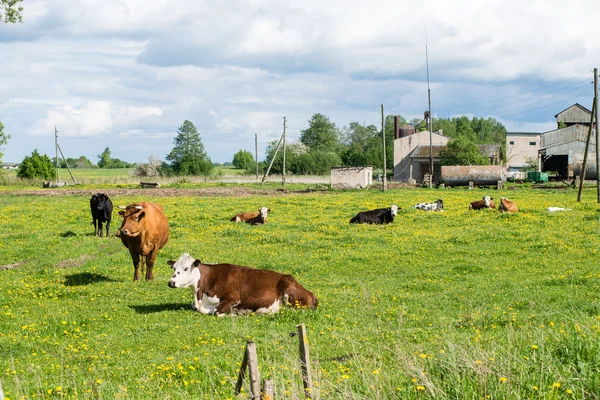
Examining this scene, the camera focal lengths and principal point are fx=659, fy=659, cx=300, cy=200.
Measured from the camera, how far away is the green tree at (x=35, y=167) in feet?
276

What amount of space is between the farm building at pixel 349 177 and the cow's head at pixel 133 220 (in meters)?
44.6

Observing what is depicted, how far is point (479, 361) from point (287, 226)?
20.8 meters

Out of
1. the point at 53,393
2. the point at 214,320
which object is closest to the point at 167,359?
the point at 53,393

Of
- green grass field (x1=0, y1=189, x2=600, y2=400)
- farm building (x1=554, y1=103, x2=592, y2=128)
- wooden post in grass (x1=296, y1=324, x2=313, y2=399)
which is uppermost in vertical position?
farm building (x1=554, y1=103, x2=592, y2=128)

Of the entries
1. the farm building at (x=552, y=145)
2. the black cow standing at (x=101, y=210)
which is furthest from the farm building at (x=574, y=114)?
the black cow standing at (x=101, y=210)

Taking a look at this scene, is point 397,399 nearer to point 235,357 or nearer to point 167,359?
point 235,357

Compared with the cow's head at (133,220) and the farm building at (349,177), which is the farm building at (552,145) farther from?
the cow's head at (133,220)

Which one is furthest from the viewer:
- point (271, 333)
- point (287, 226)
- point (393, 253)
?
point (287, 226)

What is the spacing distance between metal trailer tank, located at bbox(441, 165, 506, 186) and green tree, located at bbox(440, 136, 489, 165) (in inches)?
754

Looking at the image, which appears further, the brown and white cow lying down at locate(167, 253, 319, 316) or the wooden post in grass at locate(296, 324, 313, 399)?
the brown and white cow lying down at locate(167, 253, 319, 316)

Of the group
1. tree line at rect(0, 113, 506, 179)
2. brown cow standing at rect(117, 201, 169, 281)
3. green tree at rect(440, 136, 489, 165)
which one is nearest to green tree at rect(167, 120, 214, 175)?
tree line at rect(0, 113, 506, 179)

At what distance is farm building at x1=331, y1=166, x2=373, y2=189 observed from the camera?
61153 mm

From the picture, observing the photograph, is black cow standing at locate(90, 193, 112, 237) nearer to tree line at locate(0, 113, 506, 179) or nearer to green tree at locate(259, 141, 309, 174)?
tree line at locate(0, 113, 506, 179)

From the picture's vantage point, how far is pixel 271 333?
1024cm
